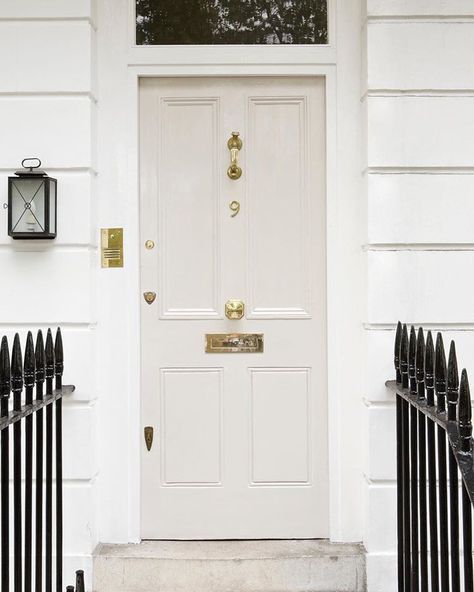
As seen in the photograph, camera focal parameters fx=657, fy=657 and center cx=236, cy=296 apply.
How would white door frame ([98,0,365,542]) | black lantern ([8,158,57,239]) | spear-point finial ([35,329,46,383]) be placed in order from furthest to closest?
white door frame ([98,0,365,542]), black lantern ([8,158,57,239]), spear-point finial ([35,329,46,383])

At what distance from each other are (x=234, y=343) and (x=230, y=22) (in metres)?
1.70

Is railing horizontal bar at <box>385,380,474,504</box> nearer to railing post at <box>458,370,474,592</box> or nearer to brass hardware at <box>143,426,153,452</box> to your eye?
railing post at <box>458,370,474,592</box>

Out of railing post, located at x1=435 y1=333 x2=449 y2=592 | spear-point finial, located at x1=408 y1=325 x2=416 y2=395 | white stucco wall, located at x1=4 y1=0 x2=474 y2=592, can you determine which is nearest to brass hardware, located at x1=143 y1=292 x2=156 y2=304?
white stucco wall, located at x1=4 y1=0 x2=474 y2=592

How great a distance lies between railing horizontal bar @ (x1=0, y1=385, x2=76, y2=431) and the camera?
209cm

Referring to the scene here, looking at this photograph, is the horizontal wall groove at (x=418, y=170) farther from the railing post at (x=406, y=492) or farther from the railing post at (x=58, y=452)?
the railing post at (x=58, y=452)

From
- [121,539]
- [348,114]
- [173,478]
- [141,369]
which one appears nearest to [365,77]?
[348,114]

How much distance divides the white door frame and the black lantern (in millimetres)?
322

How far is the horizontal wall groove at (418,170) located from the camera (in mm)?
3229

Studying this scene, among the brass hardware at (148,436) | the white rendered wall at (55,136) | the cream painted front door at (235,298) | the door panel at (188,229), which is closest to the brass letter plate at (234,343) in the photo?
the cream painted front door at (235,298)

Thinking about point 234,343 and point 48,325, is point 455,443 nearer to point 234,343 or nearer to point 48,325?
point 234,343

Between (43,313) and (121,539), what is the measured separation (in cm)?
123

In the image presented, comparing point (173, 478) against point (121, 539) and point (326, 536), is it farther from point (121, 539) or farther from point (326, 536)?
point (326, 536)

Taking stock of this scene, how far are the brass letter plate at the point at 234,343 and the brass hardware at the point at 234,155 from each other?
0.83 meters

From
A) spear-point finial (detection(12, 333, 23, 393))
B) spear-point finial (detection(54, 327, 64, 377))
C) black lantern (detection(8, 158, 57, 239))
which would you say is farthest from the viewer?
black lantern (detection(8, 158, 57, 239))
